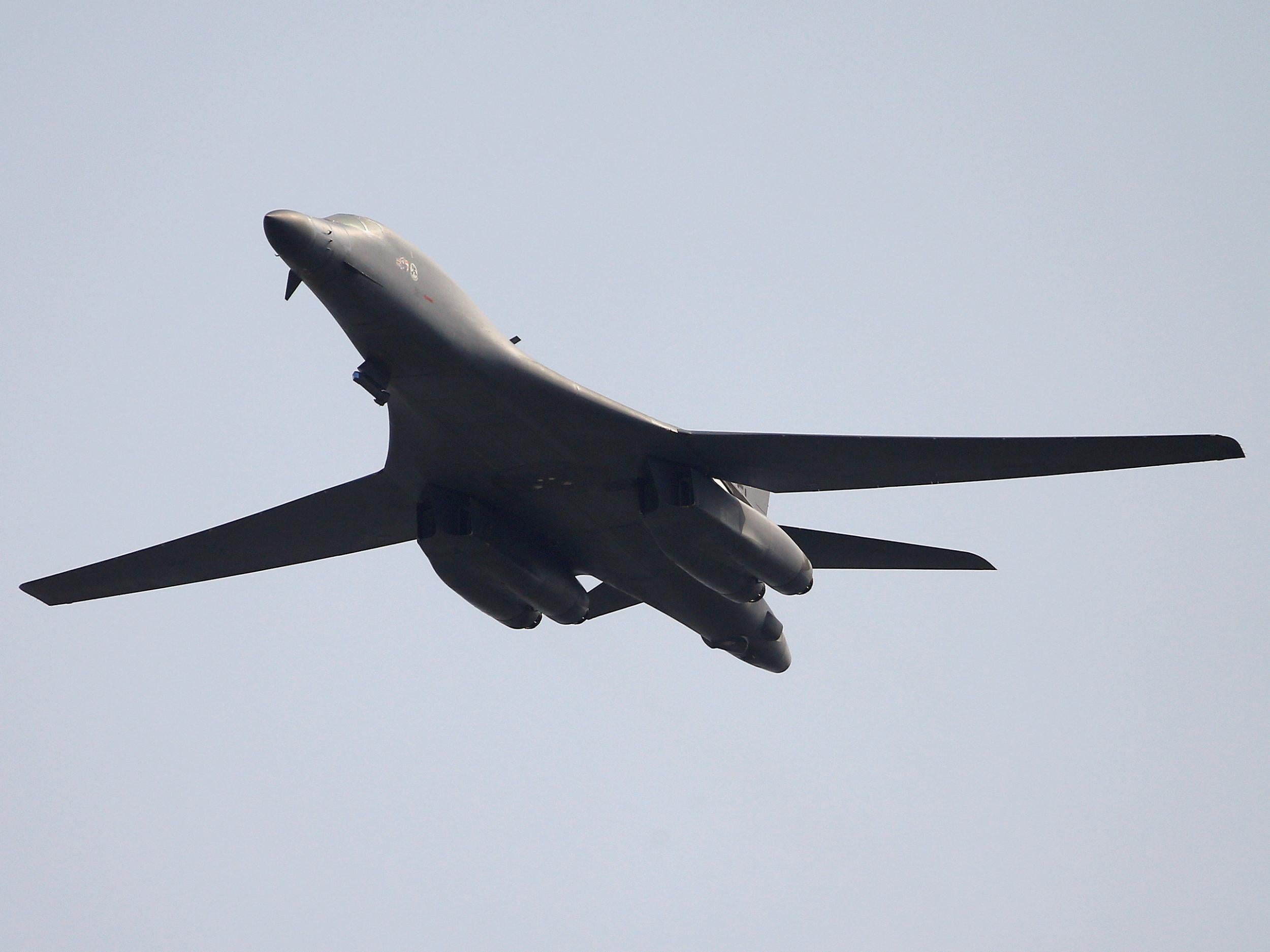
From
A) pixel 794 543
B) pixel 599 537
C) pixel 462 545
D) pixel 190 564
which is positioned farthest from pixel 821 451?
pixel 190 564

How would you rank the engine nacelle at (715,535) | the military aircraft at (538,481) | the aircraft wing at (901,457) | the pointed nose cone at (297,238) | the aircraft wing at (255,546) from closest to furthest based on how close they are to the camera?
the pointed nose cone at (297,238) → the military aircraft at (538,481) → the aircraft wing at (901,457) → the engine nacelle at (715,535) → the aircraft wing at (255,546)

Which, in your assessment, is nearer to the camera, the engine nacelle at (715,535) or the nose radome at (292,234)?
the nose radome at (292,234)

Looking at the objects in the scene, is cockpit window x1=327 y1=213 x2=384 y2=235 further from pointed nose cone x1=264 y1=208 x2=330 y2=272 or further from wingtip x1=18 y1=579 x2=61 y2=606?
wingtip x1=18 y1=579 x2=61 y2=606

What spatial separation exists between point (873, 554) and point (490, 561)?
6.42 metres

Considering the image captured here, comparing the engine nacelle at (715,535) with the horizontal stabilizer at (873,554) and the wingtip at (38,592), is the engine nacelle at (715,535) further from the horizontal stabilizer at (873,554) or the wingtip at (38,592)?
the wingtip at (38,592)

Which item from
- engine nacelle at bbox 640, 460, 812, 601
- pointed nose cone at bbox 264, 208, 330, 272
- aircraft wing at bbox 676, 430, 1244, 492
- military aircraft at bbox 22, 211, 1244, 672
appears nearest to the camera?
pointed nose cone at bbox 264, 208, 330, 272

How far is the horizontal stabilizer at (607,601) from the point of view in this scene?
24594 millimetres

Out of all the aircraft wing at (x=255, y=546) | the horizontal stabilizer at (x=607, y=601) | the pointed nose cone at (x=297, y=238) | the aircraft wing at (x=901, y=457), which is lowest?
the horizontal stabilizer at (x=607, y=601)

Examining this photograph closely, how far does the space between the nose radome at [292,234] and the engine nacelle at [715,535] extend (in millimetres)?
5669

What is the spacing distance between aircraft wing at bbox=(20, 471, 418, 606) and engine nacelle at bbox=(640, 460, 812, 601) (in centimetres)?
452

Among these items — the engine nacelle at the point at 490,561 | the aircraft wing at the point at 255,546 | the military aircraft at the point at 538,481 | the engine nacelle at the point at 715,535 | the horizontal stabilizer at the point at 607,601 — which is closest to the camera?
the military aircraft at the point at 538,481

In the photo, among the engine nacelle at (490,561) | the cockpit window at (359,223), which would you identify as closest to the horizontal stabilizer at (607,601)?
the engine nacelle at (490,561)

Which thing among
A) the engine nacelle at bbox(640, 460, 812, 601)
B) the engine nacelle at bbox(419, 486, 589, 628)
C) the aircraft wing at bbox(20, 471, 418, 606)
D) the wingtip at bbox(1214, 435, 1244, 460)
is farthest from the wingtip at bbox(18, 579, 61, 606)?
the wingtip at bbox(1214, 435, 1244, 460)

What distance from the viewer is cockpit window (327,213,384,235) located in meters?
17.7
